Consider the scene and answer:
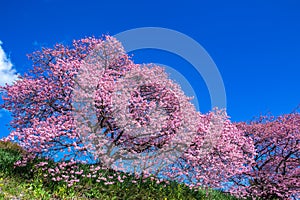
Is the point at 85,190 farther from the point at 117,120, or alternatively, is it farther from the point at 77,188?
the point at 117,120

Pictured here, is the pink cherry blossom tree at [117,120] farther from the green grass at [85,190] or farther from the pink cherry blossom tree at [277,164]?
the pink cherry blossom tree at [277,164]

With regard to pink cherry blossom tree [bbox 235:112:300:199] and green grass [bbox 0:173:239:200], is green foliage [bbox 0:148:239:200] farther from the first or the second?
pink cherry blossom tree [bbox 235:112:300:199]

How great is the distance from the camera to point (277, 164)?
2059 centimetres

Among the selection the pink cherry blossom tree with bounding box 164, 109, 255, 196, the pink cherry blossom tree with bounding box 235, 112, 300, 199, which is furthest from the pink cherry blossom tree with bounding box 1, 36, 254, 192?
the pink cherry blossom tree with bounding box 235, 112, 300, 199

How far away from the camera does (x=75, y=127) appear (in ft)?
39.7

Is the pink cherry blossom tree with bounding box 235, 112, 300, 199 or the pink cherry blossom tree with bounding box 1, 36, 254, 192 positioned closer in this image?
the pink cherry blossom tree with bounding box 1, 36, 254, 192

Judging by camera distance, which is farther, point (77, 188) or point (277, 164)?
point (277, 164)

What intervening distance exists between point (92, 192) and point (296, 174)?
558 inches

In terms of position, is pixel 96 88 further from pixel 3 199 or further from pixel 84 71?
pixel 3 199

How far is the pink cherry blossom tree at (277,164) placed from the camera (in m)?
19.6

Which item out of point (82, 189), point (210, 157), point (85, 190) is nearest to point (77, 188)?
point (82, 189)

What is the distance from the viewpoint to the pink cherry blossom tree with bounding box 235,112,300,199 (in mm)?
19625

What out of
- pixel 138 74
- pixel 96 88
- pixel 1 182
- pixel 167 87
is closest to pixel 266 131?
pixel 167 87

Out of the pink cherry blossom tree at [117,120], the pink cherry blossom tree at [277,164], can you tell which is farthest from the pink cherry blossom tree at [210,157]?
the pink cherry blossom tree at [277,164]
